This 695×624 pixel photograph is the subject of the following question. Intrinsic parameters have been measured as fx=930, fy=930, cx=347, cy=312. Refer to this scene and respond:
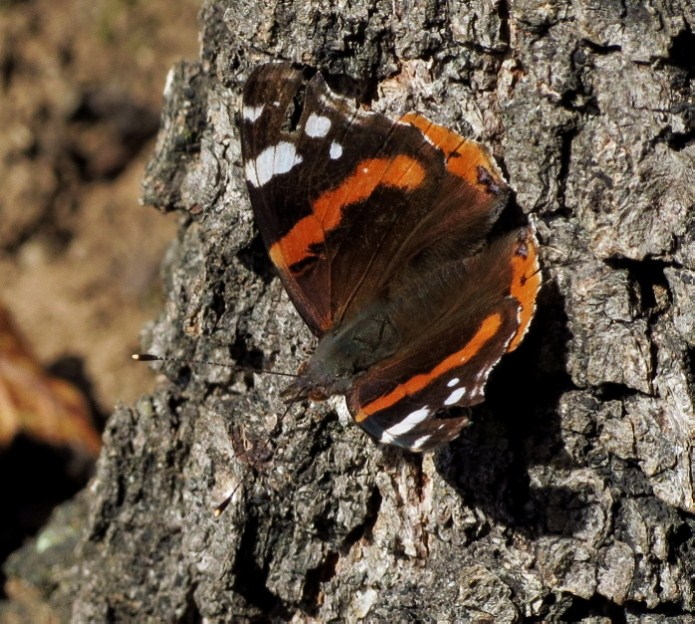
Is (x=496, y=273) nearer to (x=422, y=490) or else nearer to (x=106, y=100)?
(x=422, y=490)

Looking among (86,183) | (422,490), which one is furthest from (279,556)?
(86,183)

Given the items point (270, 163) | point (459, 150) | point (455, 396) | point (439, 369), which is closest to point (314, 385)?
point (439, 369)

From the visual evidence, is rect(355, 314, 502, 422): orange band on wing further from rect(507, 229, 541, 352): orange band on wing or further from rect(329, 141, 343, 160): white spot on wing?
rect(329, 141, 343, 160): white spot on wing

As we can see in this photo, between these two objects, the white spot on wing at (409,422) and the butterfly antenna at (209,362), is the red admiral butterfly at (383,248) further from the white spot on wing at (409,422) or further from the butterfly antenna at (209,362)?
the butterfly antenna at (209,362)

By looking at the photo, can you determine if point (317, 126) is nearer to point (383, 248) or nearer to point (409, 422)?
point (383, 248)

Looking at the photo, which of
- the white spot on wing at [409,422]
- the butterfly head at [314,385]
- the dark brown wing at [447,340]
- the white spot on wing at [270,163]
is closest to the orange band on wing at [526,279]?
the dark brown wing at [447,340]
